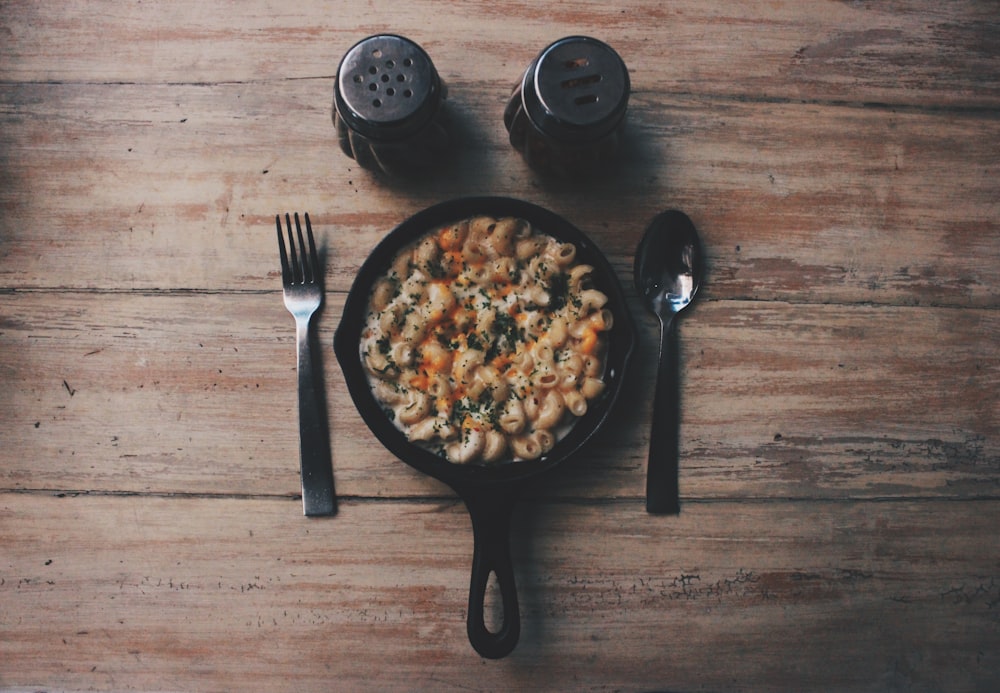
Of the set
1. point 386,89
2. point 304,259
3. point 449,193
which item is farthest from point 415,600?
point 386,89

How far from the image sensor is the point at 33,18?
1.48 metres

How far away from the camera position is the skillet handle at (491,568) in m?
1.28

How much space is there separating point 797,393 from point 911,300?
1.04 feet

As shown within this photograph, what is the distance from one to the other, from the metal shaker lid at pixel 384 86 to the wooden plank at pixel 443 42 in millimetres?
268

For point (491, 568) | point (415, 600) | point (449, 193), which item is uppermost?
point (449, 193)

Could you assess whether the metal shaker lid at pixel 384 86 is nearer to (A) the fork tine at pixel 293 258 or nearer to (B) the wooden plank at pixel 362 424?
(A) the fork tine at pixel 293 258

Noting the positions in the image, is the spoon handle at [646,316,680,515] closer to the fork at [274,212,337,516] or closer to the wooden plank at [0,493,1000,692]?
the wooden plank at [0,493,1000,692]

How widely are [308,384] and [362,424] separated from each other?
13 centimetres

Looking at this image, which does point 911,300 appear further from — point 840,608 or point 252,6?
point 252,6

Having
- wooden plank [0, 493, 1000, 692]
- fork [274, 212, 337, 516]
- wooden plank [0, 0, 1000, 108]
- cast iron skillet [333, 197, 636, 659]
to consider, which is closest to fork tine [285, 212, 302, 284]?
fork [274, 212, 337, 516]

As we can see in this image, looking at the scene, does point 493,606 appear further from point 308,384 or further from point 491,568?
point 308,384

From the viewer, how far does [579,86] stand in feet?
3.94

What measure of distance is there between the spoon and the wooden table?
0.04 metres

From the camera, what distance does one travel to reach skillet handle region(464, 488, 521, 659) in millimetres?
1284
